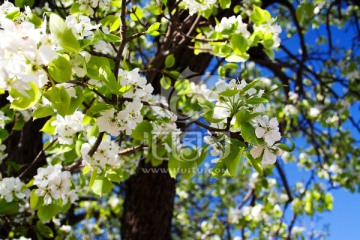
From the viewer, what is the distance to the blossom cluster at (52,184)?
1205 mm

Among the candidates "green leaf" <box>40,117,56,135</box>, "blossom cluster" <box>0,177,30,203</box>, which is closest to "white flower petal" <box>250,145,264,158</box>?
"green leaf" <box>40,117,56,135</box>

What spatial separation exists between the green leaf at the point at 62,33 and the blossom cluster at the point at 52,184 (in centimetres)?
54

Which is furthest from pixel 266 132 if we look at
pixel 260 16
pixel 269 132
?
pixel 260 16

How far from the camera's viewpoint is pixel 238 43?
1.33 metres

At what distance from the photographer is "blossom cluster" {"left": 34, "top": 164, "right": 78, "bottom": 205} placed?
121cm

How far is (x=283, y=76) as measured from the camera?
3340 mm

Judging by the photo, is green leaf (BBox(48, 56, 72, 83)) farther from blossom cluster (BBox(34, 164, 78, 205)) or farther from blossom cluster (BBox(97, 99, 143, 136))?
blossom cluster (BBox(34, 164, 78, 205))

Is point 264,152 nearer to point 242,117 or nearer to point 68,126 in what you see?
point 242,117

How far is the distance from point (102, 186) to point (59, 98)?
51cm

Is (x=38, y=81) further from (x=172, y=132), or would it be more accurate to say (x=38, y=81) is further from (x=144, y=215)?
(x=144, y=215)

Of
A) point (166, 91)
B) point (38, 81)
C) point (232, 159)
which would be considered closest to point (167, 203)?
point (166, 91)

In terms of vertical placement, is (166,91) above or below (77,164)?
above

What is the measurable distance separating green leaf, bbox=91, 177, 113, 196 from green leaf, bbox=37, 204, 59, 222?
0.14 metres

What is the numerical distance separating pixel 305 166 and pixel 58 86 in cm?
319
